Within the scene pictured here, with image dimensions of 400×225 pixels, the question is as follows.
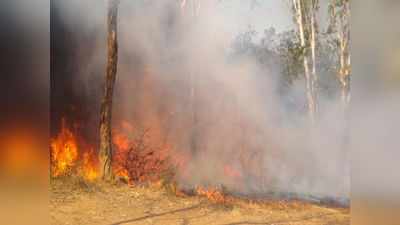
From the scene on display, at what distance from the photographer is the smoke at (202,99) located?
7539 millimetres

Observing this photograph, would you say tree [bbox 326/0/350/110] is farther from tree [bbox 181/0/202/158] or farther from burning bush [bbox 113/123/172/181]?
burning bush [bbox 113/123/172/181]

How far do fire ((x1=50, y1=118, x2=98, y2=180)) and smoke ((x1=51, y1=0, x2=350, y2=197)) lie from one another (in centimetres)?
31

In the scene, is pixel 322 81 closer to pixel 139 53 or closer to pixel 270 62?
pixel 270 62

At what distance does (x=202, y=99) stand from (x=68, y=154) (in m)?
3.32

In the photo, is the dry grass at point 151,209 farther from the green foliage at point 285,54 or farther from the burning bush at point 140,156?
the green foliage at point 285,54

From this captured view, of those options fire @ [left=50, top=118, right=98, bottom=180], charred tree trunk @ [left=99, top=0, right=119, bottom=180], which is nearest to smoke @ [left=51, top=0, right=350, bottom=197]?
fire @ [left=50, top=118, right=98, bottom=180]

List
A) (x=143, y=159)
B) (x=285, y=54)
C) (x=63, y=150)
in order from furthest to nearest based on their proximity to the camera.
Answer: (x=285, y=54)
(x=63, y=150)
(x=143, y=159)

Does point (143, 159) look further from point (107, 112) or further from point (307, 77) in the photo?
point (307, 77)

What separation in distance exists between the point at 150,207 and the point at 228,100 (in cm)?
384

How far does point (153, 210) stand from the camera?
499cm

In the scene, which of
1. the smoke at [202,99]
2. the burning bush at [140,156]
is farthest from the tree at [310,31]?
the burning bush at [140,156]

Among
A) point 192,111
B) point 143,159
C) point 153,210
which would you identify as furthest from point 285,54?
point 153,210

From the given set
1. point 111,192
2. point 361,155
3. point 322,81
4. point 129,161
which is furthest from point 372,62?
point 322,81

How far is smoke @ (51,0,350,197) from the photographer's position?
7.54 m
